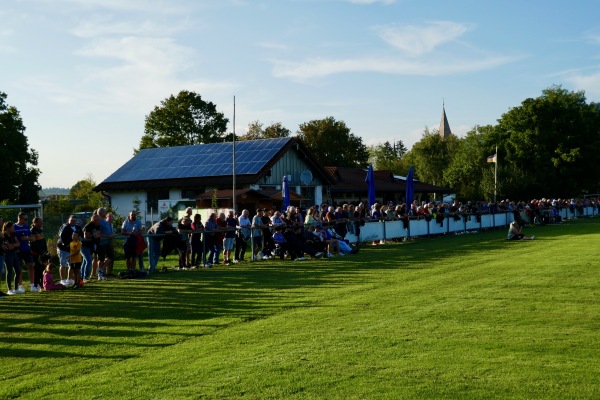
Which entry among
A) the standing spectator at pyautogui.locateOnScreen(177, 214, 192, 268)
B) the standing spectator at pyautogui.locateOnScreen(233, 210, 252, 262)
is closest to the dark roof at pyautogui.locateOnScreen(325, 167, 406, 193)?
the standing spectator at pyautogui.locateOnScreen(233, 210, 252, 262)

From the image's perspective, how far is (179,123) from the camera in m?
76.3

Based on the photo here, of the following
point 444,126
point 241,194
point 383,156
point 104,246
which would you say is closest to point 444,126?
point 444,126

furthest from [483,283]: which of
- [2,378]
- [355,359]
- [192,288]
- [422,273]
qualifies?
[2,378]

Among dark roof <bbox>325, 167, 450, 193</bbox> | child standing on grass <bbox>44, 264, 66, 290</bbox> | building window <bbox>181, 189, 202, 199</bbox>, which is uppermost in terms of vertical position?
dark roof <bbox>325, 167, 450, 193</bbox>

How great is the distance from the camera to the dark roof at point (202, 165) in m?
44.8

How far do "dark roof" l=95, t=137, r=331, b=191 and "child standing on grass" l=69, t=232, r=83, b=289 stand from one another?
26.1m

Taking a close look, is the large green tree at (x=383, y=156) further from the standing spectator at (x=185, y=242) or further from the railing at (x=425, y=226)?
the standing spectator at (x=185, y=242)

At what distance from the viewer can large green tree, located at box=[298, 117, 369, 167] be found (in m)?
80.6

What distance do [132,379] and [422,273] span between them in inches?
441

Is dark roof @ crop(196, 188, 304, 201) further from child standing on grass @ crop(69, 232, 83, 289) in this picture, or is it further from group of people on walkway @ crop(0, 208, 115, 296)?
child standing on grass @ crop(69, 232, 83, 289)

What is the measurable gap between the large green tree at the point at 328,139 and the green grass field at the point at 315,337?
62.8 meters

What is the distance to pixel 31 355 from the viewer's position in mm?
9531

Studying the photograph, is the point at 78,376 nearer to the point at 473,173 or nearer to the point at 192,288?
the point at 192,288

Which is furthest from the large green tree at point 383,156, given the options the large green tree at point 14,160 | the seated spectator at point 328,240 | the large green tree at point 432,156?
the seated spectator at point 328,240
